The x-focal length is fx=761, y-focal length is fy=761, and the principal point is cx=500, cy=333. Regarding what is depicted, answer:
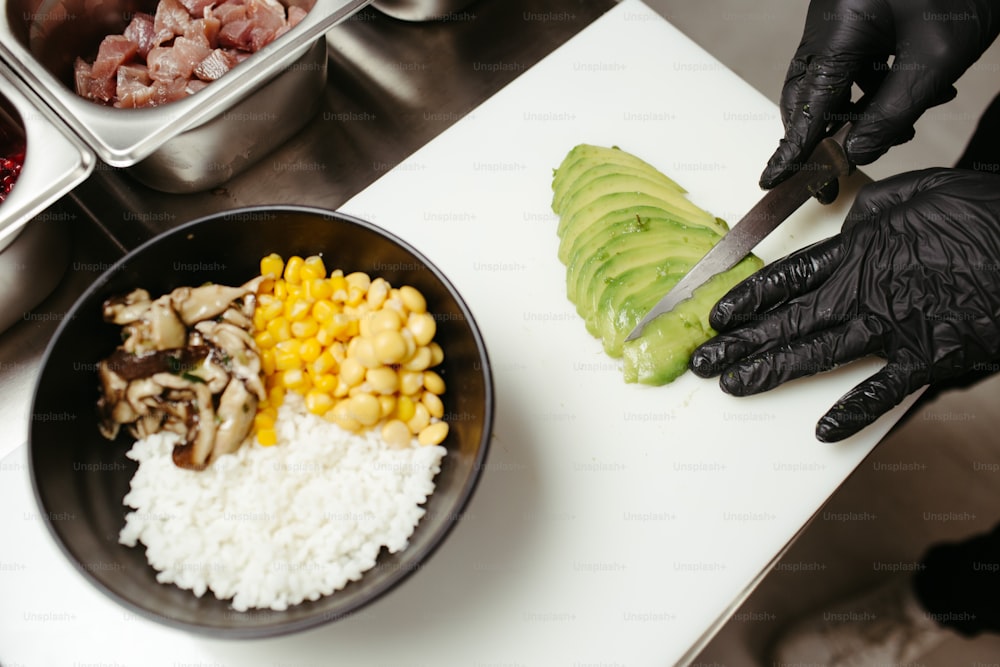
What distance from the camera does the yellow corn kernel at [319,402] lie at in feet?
6.29

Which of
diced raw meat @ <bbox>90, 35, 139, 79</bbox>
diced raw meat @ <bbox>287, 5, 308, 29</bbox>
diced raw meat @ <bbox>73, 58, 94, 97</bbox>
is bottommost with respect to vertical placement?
diced raw meat @ <bbox>73, 58, 94, 97</bbox>

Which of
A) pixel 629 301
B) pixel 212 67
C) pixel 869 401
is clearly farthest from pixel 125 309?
pixel 869 401

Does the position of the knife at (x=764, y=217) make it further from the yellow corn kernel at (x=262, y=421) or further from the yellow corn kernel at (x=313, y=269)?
the yellow corn kernel at (x=262, y=421)

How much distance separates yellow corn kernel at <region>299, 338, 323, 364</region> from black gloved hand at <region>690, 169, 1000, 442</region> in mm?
1131

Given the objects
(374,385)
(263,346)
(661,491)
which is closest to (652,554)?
(661,491)

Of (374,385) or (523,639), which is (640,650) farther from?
(374,385)

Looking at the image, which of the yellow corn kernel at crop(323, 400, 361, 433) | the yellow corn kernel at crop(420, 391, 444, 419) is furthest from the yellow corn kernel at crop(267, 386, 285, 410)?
the yellow corn kernel at crop(420, 391, 444, 419)

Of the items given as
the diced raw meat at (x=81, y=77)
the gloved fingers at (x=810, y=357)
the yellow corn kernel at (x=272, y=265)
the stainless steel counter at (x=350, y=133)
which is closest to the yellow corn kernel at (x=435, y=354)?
the yellow corn kernel at (x=272, y=265)

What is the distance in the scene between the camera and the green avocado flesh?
2.34 meters

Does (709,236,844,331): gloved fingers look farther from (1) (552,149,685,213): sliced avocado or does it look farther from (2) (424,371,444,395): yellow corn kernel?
(2) (424,371,444,395): yellow corn kernel

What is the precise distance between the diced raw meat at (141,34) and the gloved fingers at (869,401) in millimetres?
2473

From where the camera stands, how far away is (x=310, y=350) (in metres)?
1.95

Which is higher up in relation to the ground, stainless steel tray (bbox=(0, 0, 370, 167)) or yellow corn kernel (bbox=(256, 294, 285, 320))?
stainless steel tray (bbox=(0, 0, 370, 167))

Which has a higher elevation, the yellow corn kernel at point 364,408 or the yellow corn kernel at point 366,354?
the yellow corn kernel at point 366,354
